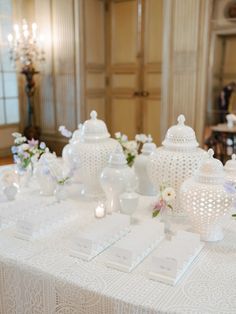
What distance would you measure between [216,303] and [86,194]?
95 cm

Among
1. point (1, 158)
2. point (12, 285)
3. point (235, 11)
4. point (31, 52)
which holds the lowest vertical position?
point (1, 158)

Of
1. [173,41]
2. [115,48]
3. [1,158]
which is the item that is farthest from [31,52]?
[173,41]

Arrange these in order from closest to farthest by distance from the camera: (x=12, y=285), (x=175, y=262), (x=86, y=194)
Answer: (x=175, y=262)
(x=12, y=285)
(x=86, y=194)

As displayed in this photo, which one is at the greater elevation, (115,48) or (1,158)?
(115,48)

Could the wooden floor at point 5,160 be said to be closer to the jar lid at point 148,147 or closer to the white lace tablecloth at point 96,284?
the jar lid at point 148,147

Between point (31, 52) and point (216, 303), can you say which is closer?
point (216, 303)

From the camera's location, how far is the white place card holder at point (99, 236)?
1116 mm

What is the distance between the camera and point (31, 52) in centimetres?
519

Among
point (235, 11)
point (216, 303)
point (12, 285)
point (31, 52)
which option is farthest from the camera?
point (31, 52)

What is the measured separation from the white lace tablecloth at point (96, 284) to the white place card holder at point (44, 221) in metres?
0.04

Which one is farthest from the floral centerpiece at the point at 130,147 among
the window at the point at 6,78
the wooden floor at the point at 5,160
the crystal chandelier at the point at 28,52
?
the window at the point at 6,78

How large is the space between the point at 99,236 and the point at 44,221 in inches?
10.6

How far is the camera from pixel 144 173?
1.75 meters

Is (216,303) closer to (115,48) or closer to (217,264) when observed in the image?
(217,264)
